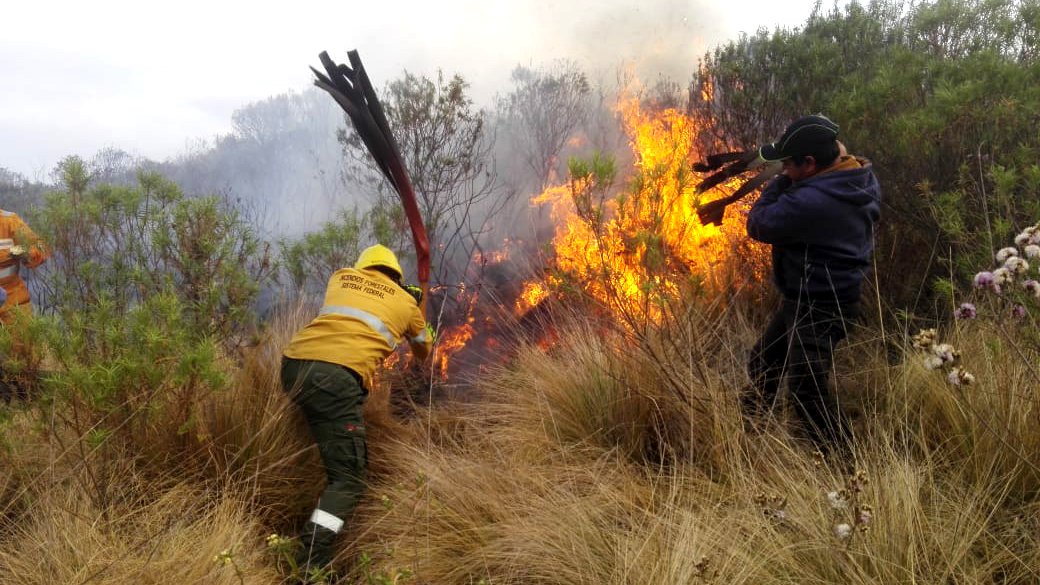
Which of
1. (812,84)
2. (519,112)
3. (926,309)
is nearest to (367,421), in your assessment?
(926,309)

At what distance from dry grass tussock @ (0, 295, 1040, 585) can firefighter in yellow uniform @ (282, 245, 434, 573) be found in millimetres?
167

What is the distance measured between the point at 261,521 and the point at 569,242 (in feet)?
13.2

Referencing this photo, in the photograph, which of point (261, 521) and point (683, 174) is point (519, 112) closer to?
Answer: point (683, 174)

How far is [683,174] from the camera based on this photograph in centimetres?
346

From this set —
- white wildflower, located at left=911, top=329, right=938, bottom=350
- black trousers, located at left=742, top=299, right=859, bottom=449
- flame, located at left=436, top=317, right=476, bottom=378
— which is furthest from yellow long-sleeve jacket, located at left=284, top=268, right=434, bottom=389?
white wildflower, located at left=911, top=329, right=938, bottom=350

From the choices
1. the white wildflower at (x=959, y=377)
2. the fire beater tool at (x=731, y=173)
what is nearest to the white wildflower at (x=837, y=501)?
the white wildflower at (x=959, y=377)

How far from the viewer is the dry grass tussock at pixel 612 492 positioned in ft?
6.02

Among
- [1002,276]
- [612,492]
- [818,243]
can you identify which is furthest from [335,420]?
[1002,276]

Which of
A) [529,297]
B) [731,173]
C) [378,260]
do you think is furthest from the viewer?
[529,297]

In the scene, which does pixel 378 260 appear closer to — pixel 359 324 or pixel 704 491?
pixel 359 324

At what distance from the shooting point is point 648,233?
340 cm

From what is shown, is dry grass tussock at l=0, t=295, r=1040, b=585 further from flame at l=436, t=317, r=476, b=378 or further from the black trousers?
flame at l=436, t=317, r=476, b=378

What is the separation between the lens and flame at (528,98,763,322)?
346cm

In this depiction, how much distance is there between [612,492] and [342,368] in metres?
1.48
